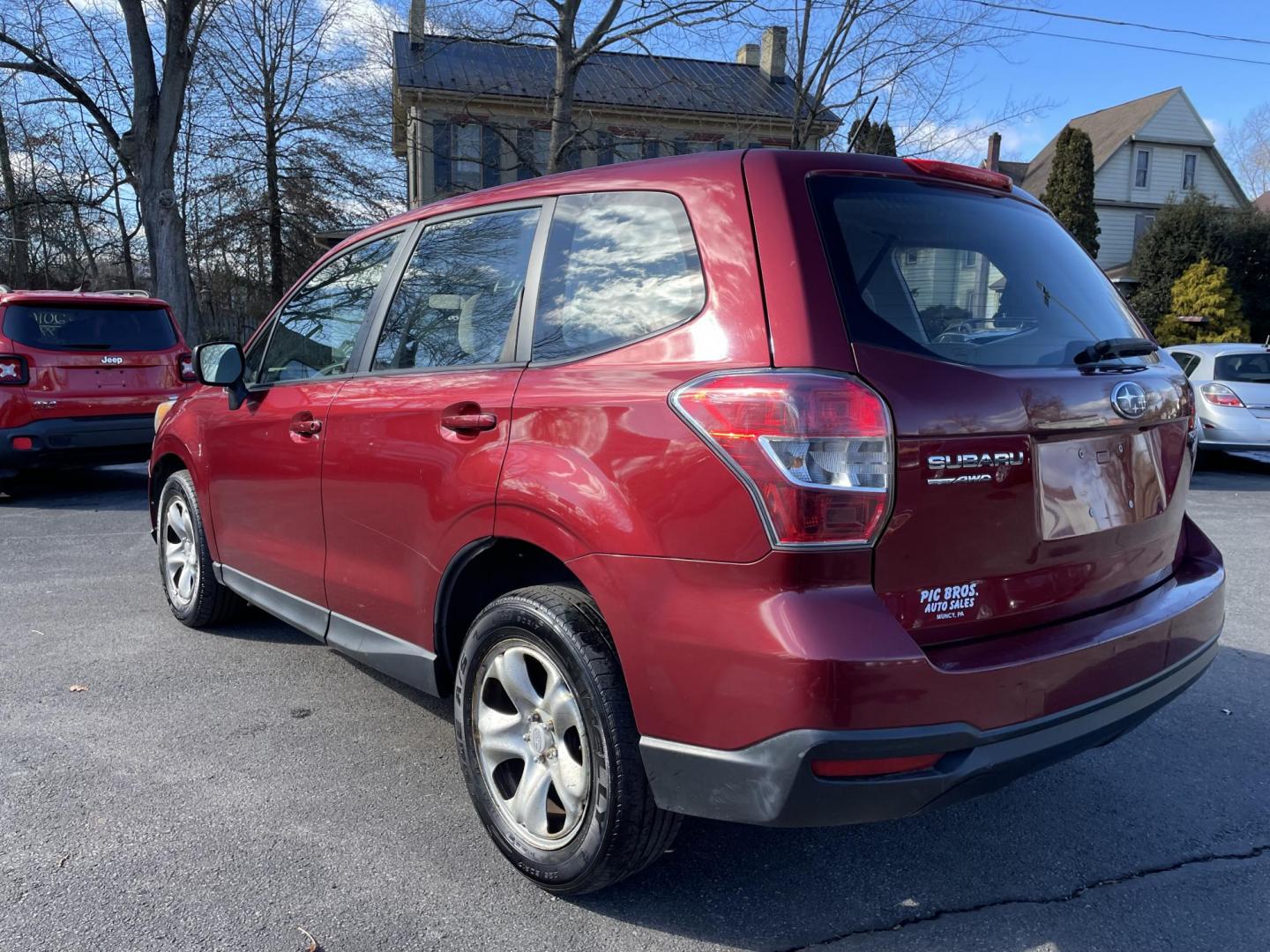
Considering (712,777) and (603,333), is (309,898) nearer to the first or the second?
(712,777)

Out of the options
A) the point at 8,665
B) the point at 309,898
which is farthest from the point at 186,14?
the point at 309,898

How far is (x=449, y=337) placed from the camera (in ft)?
9.98

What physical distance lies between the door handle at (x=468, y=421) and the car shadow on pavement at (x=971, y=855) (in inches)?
50.2

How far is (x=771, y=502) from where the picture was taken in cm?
200

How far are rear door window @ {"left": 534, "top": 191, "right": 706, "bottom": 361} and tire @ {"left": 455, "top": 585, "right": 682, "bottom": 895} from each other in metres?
0.68

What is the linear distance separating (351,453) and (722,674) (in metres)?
1.69

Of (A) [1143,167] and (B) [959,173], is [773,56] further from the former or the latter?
(B) [959,173]

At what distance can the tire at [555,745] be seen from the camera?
2.29 m

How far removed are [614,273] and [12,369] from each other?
7.38 meters

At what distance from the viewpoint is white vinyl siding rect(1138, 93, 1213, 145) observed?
130 feet

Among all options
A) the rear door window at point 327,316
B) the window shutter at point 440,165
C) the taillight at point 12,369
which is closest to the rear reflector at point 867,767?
the rear door window at point 327,316

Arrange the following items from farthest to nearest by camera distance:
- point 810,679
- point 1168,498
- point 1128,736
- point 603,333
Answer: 1. point 1128,736
2. point 1168,498
3. point 603,333
4. point 810,679

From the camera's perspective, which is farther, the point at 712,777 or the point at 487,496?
the point at 487,496

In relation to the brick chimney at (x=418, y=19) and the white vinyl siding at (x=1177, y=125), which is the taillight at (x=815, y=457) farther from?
the white vinyl siding at (x=1177, y=125)
